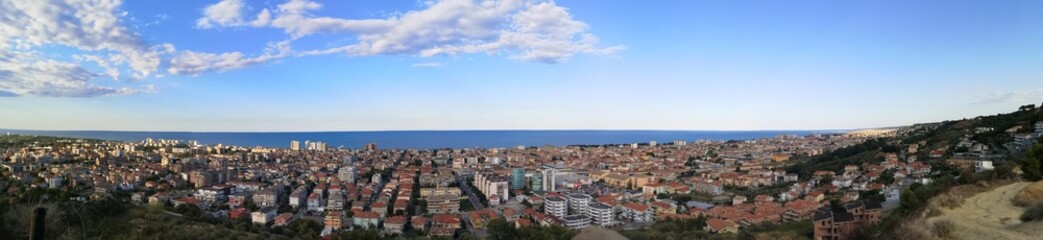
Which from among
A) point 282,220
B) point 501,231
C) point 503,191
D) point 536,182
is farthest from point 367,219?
point 536,182

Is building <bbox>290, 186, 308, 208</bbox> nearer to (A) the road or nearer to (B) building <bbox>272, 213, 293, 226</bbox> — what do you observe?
(B) building <bbox>272, 213, 293, 226</bbox>

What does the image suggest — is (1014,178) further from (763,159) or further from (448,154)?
(448,154)

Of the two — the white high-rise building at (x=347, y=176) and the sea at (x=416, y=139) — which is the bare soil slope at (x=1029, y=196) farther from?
the sea at (x=416, y=139)

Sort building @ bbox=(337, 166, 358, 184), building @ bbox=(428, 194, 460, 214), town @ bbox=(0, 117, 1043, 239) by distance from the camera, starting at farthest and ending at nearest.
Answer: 1. building @ bbox=(337, 166, 358, 184)
2. building @ bbox=(428, 194, 460, 214)
3. town @ bbox=(0, 117, 1043, 239)

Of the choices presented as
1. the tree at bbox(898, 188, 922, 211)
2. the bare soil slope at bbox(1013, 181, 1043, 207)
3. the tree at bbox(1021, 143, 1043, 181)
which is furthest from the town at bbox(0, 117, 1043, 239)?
the bare soil slope at bbox(1013, 181, 1043, 207)

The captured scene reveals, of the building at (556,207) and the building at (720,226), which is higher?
the building at (720,226)

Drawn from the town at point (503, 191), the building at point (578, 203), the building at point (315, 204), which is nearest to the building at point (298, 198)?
the town at point (503, 191)

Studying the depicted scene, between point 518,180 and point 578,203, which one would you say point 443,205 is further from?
point 518,180
